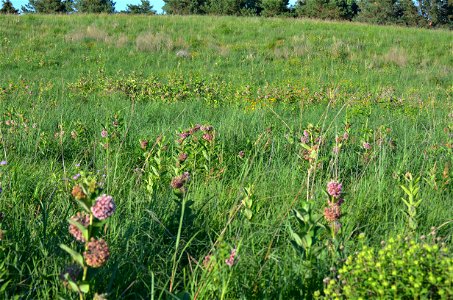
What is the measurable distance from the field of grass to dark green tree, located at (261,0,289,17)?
2900 centimetres

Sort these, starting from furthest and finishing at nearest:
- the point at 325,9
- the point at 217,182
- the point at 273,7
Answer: the point at 325,9
the point at 273,7
the point at 217,182

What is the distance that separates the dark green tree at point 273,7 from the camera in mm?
40000

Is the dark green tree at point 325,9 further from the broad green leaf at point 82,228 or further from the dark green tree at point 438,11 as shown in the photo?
the broad green leaf at point 82,228

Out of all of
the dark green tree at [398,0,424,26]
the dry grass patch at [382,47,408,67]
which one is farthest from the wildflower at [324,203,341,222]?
the dark green tree at [398,0,424,26]

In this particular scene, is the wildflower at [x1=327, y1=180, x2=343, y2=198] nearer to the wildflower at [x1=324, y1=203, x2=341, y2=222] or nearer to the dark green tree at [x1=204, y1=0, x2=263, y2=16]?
the wildflower at [x1=324, y1=203, x2=341, y2=222]

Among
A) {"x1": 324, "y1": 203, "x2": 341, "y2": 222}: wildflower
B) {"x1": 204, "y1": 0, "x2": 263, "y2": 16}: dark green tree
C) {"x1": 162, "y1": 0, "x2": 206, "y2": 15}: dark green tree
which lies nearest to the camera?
{"x1": 324, "y1": 203, "x2": 341, "y2": 222}: wildflower

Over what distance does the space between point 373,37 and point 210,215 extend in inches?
656

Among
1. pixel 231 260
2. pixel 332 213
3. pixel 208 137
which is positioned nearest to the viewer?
pixel 231 260

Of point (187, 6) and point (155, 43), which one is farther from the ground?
point (187, 6)

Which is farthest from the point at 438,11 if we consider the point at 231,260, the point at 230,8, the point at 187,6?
the point at 231,260

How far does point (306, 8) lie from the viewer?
42406 millimetres

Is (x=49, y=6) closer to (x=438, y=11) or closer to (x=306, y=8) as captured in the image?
(x=306, y=8)

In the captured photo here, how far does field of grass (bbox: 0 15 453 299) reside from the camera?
205cm

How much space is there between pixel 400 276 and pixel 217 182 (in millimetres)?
1849
